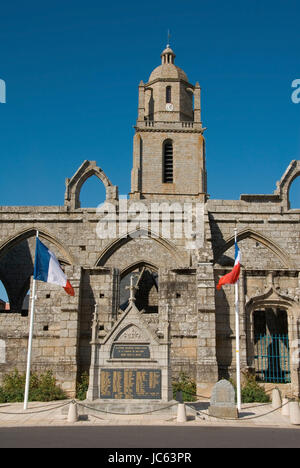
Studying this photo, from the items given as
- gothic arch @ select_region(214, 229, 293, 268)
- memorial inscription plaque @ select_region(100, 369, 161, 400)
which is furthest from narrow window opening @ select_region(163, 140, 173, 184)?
memorial inscription plaque @ select_region(100, 369, 161, 400)

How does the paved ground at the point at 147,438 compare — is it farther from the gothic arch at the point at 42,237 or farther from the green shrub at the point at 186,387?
the gothic arch at the point at 42,237

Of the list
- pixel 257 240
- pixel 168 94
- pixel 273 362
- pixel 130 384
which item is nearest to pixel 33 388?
pixel 130 384

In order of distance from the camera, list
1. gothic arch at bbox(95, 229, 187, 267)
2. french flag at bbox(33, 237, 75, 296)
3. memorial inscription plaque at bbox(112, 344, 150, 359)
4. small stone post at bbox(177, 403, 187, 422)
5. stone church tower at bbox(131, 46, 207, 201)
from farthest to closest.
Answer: stone church tower at bbox(131, 46, 207, 201) → gothic arch at bbox(95, 229, 187, 267) → french flag at bbox(33, 237, 75, 296) → memorial inscription plaque at bbox(112, 344, 150, 359) → small stone post at bbox(177, 403, 187, 422)

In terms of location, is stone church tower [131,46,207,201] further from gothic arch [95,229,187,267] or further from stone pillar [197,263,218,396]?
stone pillar [197,263,218,396]

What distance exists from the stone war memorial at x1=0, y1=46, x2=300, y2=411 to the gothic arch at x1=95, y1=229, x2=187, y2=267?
5cm

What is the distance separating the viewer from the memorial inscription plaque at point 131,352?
36.6 feet

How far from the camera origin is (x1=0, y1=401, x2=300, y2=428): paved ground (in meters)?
9.77

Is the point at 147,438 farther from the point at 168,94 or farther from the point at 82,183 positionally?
the point at 168,94

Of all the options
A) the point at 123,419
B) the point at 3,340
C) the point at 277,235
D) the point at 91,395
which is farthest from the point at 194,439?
the point at 277,235

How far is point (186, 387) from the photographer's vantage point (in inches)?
533

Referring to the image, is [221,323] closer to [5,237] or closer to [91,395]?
[91,395]

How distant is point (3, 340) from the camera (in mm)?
14836

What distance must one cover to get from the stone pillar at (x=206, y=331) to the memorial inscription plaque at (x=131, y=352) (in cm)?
304

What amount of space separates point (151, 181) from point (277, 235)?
17254 millimetres
